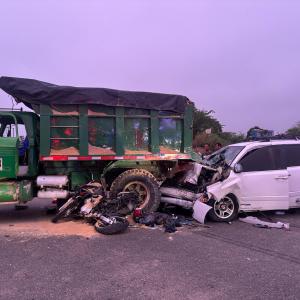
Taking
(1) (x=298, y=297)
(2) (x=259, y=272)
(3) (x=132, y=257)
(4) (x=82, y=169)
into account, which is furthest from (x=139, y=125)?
(1) (x=298, y=297)

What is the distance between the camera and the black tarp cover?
8727 millimetres

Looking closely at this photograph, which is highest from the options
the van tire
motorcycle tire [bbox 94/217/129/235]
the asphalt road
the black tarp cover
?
the black tarp cover

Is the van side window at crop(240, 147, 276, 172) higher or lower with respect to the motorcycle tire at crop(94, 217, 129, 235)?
higher

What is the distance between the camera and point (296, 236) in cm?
→ 755

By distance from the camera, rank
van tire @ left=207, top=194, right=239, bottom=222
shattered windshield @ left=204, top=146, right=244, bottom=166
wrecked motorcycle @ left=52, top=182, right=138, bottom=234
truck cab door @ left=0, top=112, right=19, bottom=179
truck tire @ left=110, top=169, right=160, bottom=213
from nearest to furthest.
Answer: wrecked motorcycle @ left=52, top=182, right=138, bottom=234 < truck cab door @ left=0, top=112, right=19, bottom=179 < van tire @ left=207, top=194, right=239, bottom=222 < truck tire @ left=110, top=169, right=160, bottom=213 < shattered windshield @ left=204, top=146, right=244, bottom=166

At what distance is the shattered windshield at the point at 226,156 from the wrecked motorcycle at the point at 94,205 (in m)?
2.26

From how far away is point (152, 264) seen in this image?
577 cm

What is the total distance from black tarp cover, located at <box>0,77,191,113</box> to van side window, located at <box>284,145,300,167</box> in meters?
3.14

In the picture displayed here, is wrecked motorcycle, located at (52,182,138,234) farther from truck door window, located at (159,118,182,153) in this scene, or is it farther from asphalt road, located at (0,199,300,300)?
truck door window, located at (159,118,182,153)

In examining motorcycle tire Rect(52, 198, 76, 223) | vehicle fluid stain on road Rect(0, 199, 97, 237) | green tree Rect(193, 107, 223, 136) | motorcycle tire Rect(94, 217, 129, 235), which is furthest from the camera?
green tree Rect(193, 107, 223, 136)

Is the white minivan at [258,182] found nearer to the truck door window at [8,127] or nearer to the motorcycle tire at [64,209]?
the motorcycle tire at [64,209]

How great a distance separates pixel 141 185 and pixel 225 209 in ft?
6.14

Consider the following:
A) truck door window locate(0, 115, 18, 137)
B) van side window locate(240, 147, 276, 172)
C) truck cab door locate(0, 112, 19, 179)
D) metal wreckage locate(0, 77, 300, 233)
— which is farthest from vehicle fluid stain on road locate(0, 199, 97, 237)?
van side window locate(240, 147, 276, 172)

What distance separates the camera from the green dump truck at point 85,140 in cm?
873
